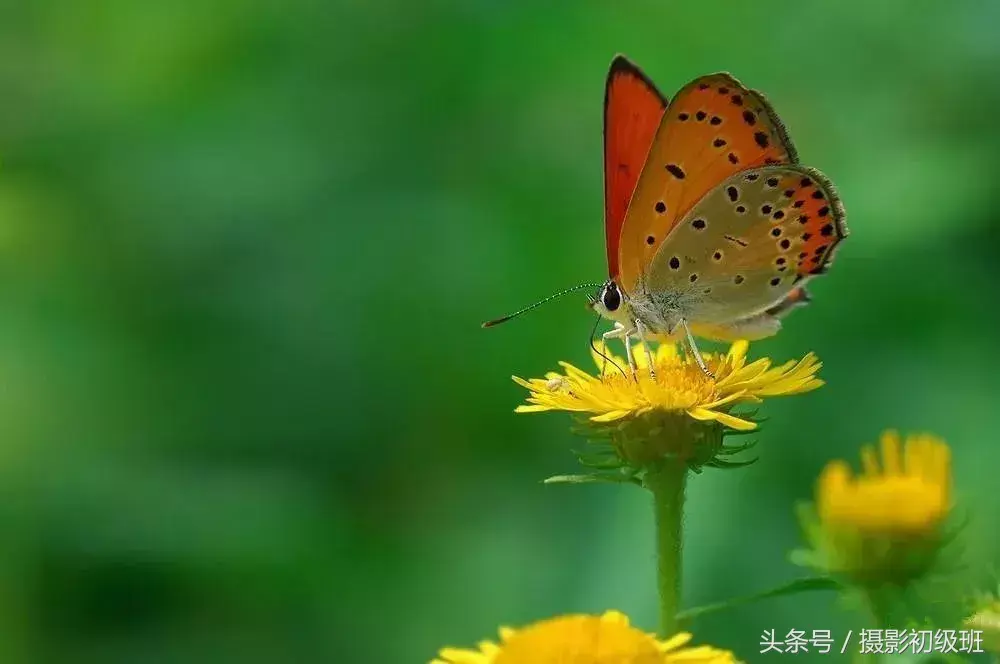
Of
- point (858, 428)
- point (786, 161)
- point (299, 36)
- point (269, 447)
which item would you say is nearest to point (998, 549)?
point (858, 428)

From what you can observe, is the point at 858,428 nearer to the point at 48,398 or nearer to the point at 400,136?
the point at 400,136

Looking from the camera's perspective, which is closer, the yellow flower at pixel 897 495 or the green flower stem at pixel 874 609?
the green flower stem at pixel 874 609

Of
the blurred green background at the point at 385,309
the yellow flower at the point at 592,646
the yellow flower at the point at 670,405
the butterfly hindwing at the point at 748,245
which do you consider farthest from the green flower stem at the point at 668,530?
the blurred green background at the point at 385,309

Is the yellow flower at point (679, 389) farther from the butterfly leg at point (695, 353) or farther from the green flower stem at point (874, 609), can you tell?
the green flower stem at point (874, 609)

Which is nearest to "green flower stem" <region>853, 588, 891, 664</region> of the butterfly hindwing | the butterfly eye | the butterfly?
the butterfly

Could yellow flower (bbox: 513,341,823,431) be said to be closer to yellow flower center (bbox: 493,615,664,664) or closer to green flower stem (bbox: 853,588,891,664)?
green flower stem (bbox: 853,588,891,664)

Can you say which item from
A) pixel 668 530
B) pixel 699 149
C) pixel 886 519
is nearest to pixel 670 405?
pixel 668 530
